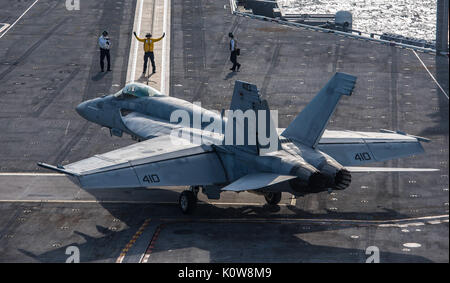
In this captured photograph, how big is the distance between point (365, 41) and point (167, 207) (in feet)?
99.9

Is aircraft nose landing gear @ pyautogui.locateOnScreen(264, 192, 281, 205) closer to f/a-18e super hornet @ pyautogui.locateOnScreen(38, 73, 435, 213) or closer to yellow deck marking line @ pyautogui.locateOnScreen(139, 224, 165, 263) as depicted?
f/a-18e super hornet @ pyautogui.locateOnScreen(38, 73, 435, 213)

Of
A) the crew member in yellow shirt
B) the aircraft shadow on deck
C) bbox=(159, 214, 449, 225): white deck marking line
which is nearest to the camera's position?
the aircraft shadow on deck

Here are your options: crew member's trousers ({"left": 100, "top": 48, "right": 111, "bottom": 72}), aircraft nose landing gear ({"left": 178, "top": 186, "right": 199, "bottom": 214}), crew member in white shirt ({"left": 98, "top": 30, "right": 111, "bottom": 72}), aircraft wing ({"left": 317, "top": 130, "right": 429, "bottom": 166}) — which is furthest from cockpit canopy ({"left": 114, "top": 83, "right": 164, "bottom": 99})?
crew member's trousers ({"left": 100, "top": 48, "right": 111, "bottom": 72})

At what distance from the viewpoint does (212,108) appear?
139 feet

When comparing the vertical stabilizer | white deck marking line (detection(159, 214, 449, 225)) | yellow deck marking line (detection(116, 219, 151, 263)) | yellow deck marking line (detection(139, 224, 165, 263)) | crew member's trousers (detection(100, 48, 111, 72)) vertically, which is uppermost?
the vertical stabilizer

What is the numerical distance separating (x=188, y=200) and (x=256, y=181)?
424 cm

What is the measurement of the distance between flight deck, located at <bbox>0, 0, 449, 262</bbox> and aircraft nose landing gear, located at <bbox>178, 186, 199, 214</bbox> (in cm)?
31

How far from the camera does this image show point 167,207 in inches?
1183

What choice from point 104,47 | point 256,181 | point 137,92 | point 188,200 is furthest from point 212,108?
point 256,181

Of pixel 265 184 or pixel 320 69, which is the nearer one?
pixel 265 184

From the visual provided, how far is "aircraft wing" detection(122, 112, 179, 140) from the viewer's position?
31.4 meters

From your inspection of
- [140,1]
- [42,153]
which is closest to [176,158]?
→ [42,153]

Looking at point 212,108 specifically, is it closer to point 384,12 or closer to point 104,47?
point 104,47
